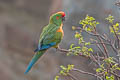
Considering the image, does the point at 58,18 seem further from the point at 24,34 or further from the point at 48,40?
the point at 24,34

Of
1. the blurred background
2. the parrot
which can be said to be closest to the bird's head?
the parrot

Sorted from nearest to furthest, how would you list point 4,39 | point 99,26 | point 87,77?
point 99,26 → point 87,77 → point 4,39

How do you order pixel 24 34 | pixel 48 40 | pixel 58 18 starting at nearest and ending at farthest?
pixel 48 40, pixel 58 18, pixel 24 34

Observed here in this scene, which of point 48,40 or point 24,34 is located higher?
point 48,40

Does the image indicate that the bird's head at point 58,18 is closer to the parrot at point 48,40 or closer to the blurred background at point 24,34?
the parrot at point 48,40

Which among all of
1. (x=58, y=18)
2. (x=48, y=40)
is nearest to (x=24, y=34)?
(x=58, y=18)

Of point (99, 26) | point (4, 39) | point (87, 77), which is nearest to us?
point (99, 26)

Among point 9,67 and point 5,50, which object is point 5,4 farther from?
point 9,67

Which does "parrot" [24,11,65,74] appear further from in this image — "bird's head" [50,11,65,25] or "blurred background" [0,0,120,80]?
"blurred background" [0,0,120,80]

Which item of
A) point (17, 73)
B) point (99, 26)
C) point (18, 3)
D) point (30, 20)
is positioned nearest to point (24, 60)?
point (17, 73)

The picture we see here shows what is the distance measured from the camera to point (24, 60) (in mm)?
4688

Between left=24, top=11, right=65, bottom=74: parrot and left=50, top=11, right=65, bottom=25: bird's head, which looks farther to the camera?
left=50, top=11, right=65, bottom=25: bird's head

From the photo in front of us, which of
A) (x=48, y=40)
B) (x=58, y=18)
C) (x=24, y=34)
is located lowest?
(x=24, y=34)

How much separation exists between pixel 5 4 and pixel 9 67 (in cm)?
108
